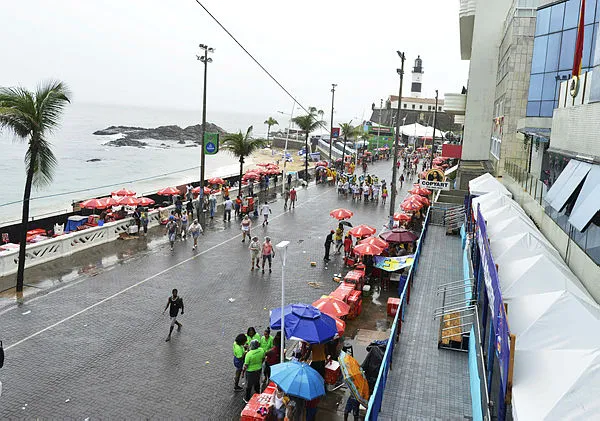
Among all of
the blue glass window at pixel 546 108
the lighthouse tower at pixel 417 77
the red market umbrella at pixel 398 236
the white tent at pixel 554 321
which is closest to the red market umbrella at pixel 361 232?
the red market umbrella at pixel 398 236

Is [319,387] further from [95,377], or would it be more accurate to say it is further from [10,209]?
[10,209]

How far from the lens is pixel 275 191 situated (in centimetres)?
4088

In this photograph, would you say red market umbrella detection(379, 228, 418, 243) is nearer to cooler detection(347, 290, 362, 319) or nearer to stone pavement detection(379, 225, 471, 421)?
stone pavement detection(379, 225, 471, 421)

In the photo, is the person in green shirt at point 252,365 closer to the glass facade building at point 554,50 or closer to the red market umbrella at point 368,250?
the red market umbrella at point 368,250

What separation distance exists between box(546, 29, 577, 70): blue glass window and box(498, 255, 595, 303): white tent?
12.2 metres

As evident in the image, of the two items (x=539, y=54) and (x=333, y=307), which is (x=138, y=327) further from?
(x=539, y=54)

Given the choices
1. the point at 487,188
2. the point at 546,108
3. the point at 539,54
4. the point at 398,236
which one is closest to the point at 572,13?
the point at 539,54

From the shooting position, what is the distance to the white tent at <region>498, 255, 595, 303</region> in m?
8.91

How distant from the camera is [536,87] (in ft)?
71.7

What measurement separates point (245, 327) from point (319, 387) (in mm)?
5609

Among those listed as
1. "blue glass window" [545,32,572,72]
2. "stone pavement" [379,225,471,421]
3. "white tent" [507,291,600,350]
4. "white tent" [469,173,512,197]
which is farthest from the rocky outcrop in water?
"white tent" [507,291,600,350]

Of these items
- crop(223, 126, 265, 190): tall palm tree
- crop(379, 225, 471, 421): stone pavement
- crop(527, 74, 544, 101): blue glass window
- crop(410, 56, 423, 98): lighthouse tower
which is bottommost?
crop(379, 225, 471, 421): stone pavement

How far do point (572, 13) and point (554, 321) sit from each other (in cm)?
1585

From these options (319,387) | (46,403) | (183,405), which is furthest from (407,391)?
(46,403)
